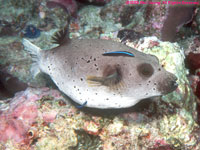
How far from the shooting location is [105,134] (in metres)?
2.88

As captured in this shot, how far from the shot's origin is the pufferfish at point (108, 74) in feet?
7.17

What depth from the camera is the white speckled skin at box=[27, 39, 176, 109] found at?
86.6 inches

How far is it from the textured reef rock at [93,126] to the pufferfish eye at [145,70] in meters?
0.89

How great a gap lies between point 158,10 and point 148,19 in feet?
1.25

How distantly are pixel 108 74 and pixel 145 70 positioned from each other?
483mm

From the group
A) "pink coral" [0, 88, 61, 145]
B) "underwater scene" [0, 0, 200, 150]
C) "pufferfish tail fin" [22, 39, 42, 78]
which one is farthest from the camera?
"pufferfish tail fin" [22, 39, 42, 78]

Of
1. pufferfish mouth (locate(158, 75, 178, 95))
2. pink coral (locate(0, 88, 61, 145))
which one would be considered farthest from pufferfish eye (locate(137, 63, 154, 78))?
pink coral (locate(0, 88, 61, 145))

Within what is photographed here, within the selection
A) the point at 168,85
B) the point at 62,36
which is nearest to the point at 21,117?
the point at 62,36

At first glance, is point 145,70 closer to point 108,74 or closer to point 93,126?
point 108,74

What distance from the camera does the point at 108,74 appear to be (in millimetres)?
2277

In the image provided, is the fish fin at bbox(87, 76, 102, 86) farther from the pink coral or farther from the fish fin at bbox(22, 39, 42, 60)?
the fish fin at bbox(22, 39, 42, 60)

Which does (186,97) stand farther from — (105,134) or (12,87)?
(12,87)

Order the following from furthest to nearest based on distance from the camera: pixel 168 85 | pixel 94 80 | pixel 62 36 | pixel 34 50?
pixel 34 50 < pixel 62 36 < pixel 94 80 < pixel 168 85

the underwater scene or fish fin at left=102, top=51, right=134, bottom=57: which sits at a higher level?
fish fin at left=102, top=51, right=134, bottom=57
